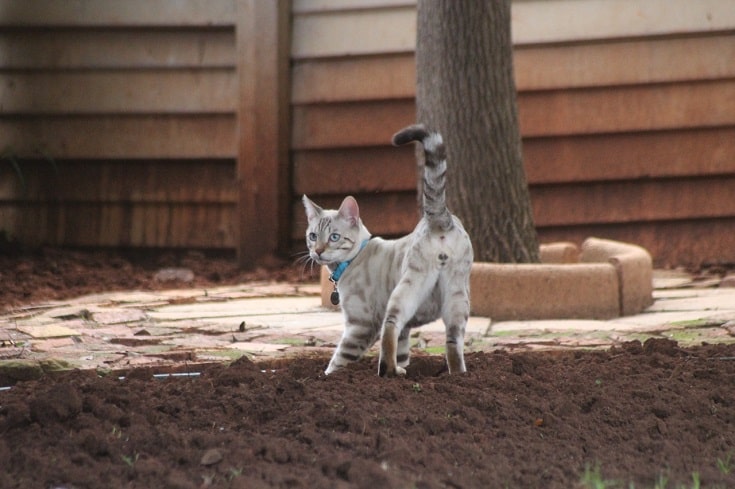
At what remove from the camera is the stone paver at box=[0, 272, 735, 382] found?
12.8 ft

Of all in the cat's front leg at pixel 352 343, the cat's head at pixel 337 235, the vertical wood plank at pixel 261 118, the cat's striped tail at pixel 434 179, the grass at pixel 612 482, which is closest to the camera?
the grass at pixel 612 482

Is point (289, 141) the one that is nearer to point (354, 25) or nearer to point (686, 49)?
point (354, 25)

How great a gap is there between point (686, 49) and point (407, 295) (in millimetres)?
4596

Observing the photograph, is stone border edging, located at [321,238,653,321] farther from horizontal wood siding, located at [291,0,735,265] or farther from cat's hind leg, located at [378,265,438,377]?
horizontal wood siding, located at [291,0,735,265]

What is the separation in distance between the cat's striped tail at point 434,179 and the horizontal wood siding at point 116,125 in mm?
4508

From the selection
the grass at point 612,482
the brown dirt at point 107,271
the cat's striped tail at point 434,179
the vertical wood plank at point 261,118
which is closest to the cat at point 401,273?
the cat's striped tail at point 434,179

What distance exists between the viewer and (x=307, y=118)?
7.61m

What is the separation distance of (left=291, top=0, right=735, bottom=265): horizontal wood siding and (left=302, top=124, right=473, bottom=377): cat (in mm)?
3703

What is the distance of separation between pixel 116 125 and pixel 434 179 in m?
5.04

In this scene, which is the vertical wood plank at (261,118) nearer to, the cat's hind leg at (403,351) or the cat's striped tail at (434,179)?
the cat's hind leg at (403,351)

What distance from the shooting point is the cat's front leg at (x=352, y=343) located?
11.5 ft

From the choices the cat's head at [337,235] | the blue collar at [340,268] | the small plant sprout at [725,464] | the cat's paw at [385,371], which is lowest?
the small plant sprout at [725,464]

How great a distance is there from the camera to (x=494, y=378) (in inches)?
124

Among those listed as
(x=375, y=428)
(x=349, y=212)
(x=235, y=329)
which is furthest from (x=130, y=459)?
(x=235, y=329)
